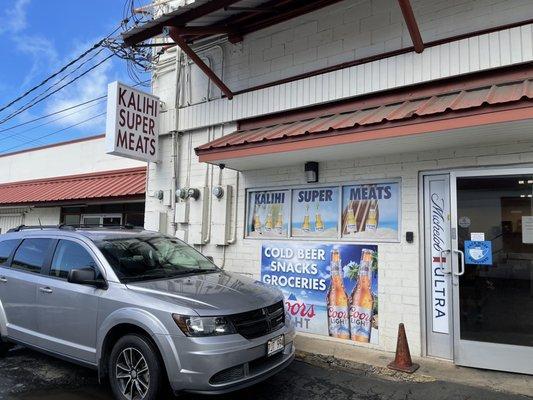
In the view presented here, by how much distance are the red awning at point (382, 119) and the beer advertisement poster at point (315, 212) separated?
1166mm

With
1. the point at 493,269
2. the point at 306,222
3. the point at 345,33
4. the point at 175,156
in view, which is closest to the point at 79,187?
the point at 175,156

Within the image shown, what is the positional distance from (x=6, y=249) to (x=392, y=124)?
5.36m

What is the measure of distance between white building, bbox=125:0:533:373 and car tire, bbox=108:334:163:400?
336 centimetres

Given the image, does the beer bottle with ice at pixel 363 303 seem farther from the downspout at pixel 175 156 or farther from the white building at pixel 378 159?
the downspout at pixel 175 156

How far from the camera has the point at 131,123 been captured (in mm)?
8805

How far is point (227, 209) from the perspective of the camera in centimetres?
840

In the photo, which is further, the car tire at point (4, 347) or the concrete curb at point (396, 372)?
the car tire at point (4, 347)

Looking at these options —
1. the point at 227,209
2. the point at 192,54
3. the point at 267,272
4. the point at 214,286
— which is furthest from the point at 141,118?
the point at 214,286

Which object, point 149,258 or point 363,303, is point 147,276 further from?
point 363,303

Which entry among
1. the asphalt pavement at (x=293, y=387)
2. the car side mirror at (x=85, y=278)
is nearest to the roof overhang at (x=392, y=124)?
the asphalt pavement at (x=293, y=387)

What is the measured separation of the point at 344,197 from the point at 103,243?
3658 millimetres

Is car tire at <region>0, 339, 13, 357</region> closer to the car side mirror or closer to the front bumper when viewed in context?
the car side mirror

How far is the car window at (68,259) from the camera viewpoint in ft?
17.0

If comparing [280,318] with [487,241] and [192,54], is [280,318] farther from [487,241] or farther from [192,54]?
[192,54]
